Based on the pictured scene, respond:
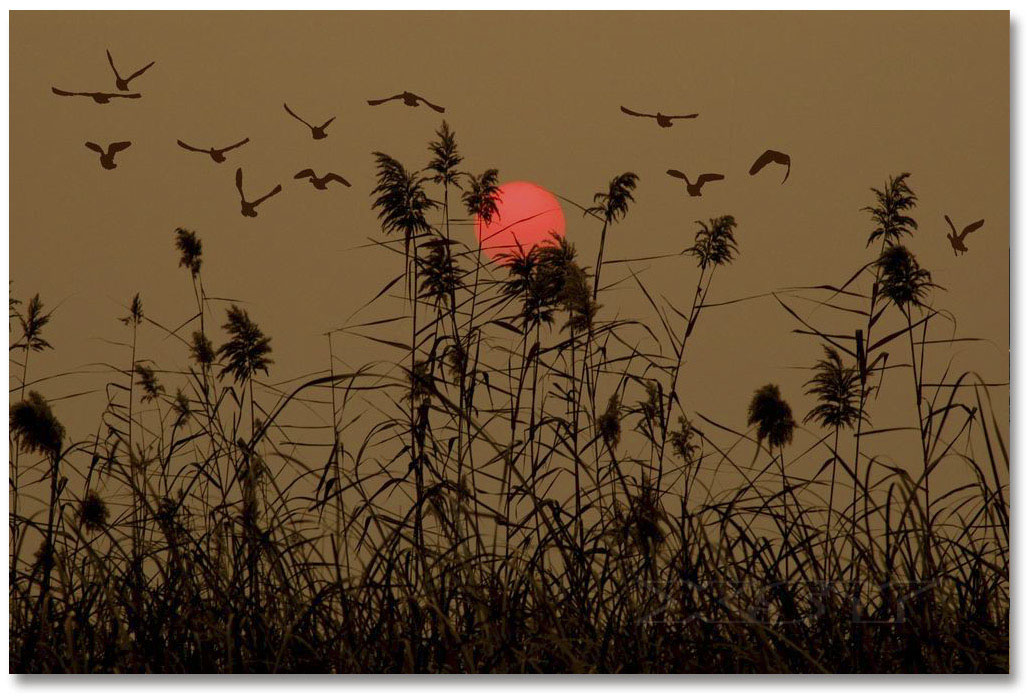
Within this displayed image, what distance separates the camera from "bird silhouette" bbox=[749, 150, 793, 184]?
2402 mm

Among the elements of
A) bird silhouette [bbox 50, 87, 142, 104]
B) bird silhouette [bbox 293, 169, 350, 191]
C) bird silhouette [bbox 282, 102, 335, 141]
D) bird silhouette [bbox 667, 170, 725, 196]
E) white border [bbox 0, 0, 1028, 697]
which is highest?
bird silhouette [bbox 50, 87, 142, 104]

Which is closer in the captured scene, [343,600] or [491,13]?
[343,600]

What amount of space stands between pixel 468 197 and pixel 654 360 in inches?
21.9

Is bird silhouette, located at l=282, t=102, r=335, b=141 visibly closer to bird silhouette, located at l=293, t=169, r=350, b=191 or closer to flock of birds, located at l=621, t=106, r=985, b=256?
bird silhouette, located at l=293, t=169, r=350, b=191

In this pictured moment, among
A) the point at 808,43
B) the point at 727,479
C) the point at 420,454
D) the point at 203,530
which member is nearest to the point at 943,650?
the point at 727,479

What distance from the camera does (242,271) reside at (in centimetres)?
238

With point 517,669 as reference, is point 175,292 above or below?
above

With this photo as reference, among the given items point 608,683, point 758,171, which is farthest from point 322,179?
point 608,683

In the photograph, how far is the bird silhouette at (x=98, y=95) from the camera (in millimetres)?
2445

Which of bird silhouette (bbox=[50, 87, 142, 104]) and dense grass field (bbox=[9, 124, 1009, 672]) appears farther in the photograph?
bird silhouette (bbox=[50, 87, 142, 104])

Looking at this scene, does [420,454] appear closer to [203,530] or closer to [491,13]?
[203,530]

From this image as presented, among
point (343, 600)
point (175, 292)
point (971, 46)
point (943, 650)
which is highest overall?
point (971, 46)

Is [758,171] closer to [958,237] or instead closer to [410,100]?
[958,237]

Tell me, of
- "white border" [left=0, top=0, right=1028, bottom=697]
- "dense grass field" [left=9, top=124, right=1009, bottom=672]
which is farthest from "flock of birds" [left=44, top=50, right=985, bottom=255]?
"white border" [left=0, top=0, right=1028, bottom=697]
